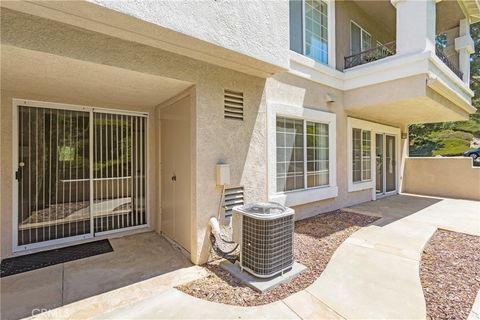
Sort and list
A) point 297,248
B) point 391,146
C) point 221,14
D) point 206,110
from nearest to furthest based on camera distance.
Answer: point 221,14, point 206,110, point 297,248, point 391,146

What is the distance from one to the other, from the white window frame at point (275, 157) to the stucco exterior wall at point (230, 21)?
159 cm

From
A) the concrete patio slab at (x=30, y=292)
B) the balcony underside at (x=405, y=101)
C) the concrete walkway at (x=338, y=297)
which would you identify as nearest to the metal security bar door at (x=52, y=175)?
the concrete patio slab at (x=30, y=292)

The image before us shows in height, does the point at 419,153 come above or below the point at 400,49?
below

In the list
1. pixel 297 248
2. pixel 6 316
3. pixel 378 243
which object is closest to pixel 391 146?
pixel 378 243

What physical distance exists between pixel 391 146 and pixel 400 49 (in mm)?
6074

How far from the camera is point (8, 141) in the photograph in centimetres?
468

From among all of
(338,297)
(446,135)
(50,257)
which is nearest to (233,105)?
(338,297)

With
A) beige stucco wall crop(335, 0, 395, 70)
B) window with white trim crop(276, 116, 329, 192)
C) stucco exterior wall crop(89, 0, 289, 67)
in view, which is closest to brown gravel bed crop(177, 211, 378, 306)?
window with white trim crop(276, 116, 329, 192)

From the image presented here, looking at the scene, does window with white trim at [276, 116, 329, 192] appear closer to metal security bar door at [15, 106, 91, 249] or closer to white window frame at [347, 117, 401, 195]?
white window frame at [347, 117, 401, 195]

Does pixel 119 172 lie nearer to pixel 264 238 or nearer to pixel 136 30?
pixel 136 30

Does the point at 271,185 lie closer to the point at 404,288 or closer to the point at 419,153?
the point at 404,288

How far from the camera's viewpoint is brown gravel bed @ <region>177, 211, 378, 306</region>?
11.4 feet

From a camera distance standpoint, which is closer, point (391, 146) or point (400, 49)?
point (400, 49)

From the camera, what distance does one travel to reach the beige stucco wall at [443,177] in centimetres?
1065
